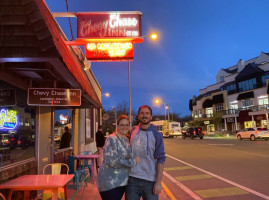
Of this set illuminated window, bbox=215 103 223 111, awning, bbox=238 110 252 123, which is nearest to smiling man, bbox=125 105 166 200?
awning, bbox=238 110 252 123

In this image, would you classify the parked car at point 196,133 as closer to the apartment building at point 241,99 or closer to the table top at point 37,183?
the apartment building at point 241,99

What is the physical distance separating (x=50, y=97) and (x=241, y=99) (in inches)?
2007

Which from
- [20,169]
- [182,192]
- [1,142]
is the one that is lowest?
[182,192]

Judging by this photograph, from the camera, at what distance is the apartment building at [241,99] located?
4534 cm

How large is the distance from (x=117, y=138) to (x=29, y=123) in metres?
4.06

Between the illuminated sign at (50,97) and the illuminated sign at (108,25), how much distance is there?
9.29 ft

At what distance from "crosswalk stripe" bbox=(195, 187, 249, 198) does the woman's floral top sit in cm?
404

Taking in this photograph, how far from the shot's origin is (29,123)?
6285 mm

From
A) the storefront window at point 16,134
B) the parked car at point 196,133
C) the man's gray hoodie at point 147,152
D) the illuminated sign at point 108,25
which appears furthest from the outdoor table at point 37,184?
the parked car at point 196,133

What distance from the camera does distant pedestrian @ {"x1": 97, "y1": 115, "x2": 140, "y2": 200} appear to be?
2893 millimetres

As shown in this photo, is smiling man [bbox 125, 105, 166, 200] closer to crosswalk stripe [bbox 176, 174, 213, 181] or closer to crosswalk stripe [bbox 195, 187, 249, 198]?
crosswalk stripe [bbox 195, 187, 249, 198]

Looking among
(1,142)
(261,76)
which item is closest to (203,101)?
(261,76)

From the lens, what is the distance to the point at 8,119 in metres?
5.22

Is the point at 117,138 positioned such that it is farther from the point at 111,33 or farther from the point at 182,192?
the point at 111,33
